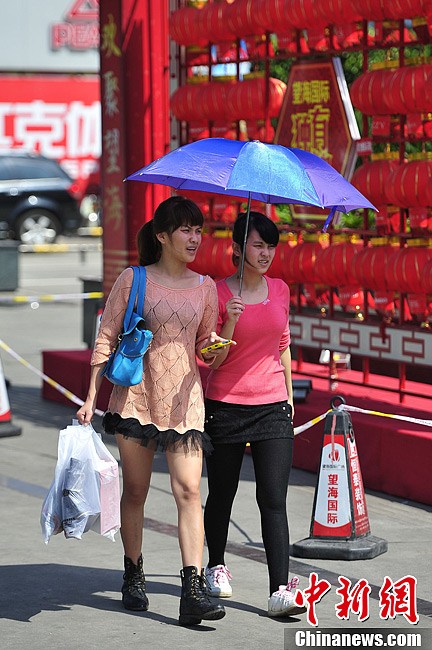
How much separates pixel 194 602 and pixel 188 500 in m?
0.44

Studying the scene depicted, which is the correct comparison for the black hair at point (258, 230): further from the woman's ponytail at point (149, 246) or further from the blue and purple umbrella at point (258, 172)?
the woman's ponytail at point (149, 246)

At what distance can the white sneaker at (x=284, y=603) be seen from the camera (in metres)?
6.23

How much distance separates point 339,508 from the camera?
747 centimetres

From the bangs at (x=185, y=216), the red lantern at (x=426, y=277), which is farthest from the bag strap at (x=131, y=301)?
the red lantern at (x=426, y=277)

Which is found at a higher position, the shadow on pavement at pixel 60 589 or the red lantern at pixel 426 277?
the red lantern at pixel 426 277

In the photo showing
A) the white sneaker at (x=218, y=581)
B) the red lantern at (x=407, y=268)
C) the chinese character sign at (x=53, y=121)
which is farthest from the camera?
the chinese character sign at (x=53, y=121)

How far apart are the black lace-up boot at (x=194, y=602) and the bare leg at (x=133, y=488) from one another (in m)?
0.33

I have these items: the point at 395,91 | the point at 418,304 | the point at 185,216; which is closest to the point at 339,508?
the point at 185,216

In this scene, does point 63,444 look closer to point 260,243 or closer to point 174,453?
point 174,453

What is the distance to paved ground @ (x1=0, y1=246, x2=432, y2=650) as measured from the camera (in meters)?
6.10

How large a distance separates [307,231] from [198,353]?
14.7ft

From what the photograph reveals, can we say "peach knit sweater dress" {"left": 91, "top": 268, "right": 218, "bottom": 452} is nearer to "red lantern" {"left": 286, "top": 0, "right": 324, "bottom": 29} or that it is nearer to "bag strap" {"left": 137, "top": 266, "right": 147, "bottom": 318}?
"bag strap" {"left": 137, "top": 266, "right": 147, "bottom": 318}

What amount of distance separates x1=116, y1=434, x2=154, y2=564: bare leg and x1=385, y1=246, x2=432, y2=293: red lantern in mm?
3379

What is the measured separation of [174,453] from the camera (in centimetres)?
625
